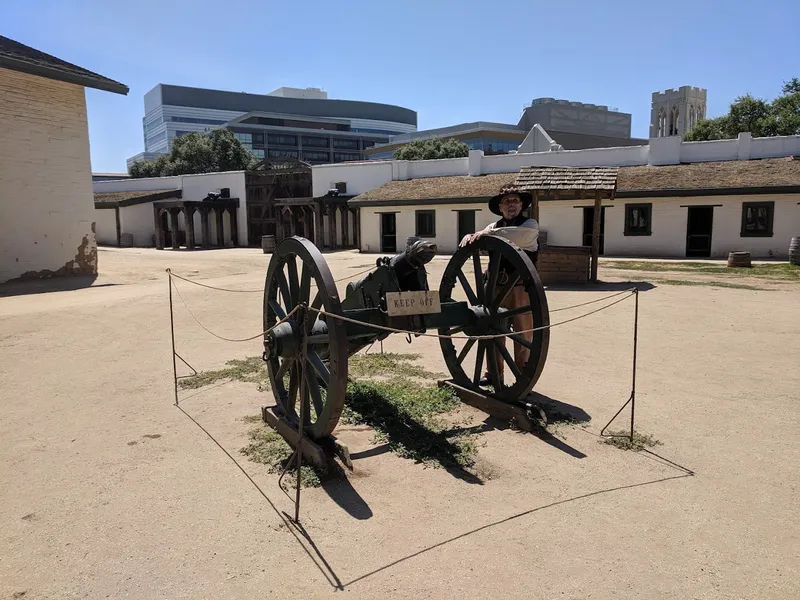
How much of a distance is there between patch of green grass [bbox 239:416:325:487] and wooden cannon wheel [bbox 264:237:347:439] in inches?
8.0

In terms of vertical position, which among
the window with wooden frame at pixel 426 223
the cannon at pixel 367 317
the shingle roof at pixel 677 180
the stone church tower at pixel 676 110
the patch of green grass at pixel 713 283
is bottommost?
the patch of green grass at pixel 713 283

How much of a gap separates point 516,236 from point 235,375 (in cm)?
322

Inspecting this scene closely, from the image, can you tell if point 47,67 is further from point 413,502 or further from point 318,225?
point 318,225

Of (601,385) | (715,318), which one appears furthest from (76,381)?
(715,318)

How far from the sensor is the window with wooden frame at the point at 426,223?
965 inches

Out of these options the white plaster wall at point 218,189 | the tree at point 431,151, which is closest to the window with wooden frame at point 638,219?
the white plaster wall at point 218,189

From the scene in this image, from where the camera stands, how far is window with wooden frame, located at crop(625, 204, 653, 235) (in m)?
20.8

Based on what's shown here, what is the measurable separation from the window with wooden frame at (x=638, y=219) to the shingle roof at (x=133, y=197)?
24785 mm

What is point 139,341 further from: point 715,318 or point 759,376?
point 715,318

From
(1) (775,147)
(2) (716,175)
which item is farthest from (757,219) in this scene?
(1) (775,147)

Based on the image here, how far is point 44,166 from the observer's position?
1469 cm

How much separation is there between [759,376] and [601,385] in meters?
1.60

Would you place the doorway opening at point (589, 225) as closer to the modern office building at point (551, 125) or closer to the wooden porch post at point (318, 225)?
the wooden porch post at point (318, 225)

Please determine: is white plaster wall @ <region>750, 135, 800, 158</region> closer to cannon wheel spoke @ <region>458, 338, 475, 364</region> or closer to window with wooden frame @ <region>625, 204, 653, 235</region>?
window with wooden frame @ <region>625, 204, 653, 235</region>
